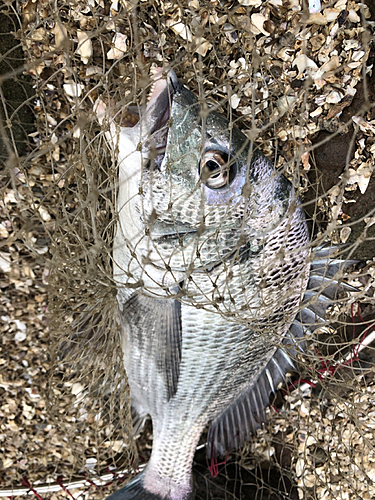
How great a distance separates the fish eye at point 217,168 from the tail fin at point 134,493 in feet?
4.43

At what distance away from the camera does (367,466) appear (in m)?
1.83

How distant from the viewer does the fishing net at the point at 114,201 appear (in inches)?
53.3

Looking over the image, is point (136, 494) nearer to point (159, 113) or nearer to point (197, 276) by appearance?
point (197, 276)

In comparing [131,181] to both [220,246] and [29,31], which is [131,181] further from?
[29,31]

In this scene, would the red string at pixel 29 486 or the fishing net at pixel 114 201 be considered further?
the red string at pixel 29 486

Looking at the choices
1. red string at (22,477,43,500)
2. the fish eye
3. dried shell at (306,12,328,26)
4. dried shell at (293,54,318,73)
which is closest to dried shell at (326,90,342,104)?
dried shell at (293,54,318,73)

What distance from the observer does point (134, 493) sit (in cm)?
161

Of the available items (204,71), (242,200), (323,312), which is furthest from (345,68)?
(323,312)

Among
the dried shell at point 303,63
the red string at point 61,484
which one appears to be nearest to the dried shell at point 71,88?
the dried shell at point 303,63

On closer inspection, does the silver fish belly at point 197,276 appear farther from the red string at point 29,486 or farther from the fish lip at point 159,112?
the red string at point 29,486

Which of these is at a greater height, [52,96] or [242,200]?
[52,96]

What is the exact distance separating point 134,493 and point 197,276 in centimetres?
106

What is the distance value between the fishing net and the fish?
0.28ft

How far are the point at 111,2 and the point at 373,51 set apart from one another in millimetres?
1029
